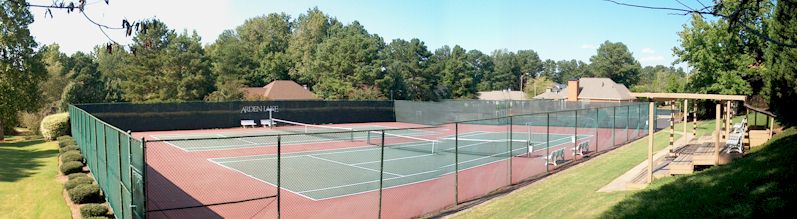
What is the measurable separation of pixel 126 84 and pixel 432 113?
1272 inches

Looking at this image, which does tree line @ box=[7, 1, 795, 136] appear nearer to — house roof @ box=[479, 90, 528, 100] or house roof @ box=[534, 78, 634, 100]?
house roof @ box=[479, 90, 528, 100]

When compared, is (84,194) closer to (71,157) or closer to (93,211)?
(93,211)

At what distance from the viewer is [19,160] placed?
21484 millimetres

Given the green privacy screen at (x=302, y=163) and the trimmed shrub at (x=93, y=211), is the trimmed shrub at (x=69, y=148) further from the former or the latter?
the trimmed shrub at (x=93, y=211)

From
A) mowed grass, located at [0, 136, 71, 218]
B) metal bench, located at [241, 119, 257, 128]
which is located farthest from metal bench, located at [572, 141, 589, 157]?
metal bench, located at [241, 119, 257, 128]

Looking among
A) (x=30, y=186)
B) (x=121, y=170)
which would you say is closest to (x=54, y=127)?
(x=30, y=186)

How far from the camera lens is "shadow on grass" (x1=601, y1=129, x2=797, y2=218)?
7012 mm

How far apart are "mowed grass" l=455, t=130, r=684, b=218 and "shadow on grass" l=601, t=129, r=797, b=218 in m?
0.83

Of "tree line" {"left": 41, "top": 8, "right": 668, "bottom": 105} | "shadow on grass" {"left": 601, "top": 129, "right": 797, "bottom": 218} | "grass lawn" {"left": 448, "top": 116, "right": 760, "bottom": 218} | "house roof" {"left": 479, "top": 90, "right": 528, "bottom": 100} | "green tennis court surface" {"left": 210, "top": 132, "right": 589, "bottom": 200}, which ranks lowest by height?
"green tennis court surface" {"left": 210, "top": 132, "right": 589, "bottom": 200}

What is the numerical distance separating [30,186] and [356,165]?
11120 mm

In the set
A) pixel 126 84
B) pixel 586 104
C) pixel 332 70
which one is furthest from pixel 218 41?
pixel 586 104

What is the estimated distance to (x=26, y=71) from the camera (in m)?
35.6

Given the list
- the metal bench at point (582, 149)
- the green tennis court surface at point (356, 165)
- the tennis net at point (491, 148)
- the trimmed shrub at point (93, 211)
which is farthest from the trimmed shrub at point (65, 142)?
the metal bench at point (582, 149)

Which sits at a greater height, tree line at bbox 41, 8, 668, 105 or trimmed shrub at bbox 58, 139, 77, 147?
tree line at bbox 41, 8, 668, 105
